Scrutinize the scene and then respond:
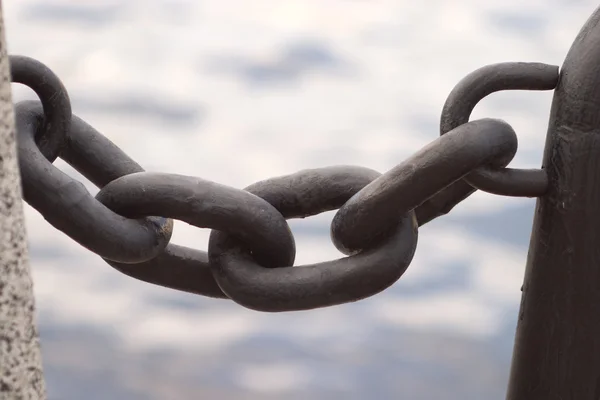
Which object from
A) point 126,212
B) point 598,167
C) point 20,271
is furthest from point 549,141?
point 20,271

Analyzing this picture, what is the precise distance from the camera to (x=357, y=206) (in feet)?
3.42

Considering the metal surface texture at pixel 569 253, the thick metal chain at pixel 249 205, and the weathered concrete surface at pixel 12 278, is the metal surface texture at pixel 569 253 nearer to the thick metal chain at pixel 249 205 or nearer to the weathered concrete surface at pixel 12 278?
the thick metal chain at pixel 249 205

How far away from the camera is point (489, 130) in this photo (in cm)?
107

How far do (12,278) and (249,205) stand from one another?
0.32 metres

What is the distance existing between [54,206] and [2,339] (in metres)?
0.24

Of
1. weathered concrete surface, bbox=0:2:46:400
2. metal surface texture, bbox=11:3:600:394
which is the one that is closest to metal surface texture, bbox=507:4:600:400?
metal surface texture, bbox=11:3:600:394

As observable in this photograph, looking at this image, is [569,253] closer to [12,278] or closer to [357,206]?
[357,206]

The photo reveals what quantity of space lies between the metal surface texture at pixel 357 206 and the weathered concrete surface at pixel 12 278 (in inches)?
8.1

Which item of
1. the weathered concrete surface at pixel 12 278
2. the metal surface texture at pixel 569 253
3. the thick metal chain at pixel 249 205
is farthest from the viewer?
the metal surface texture at pixel 569 253

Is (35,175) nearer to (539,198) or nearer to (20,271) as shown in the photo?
(20,271)

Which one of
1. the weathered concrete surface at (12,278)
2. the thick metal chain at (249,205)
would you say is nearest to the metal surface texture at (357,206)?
the thick metal chain at (249,205)

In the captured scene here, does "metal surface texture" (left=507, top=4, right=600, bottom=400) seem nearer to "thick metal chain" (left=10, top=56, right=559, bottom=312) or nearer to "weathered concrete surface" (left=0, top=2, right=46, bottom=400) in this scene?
"thick metal chain" (left=10, top=56, right=559, bottom=312)

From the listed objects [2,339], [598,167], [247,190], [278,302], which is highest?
[598,167]

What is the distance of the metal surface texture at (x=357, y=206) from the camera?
1.02 meters
